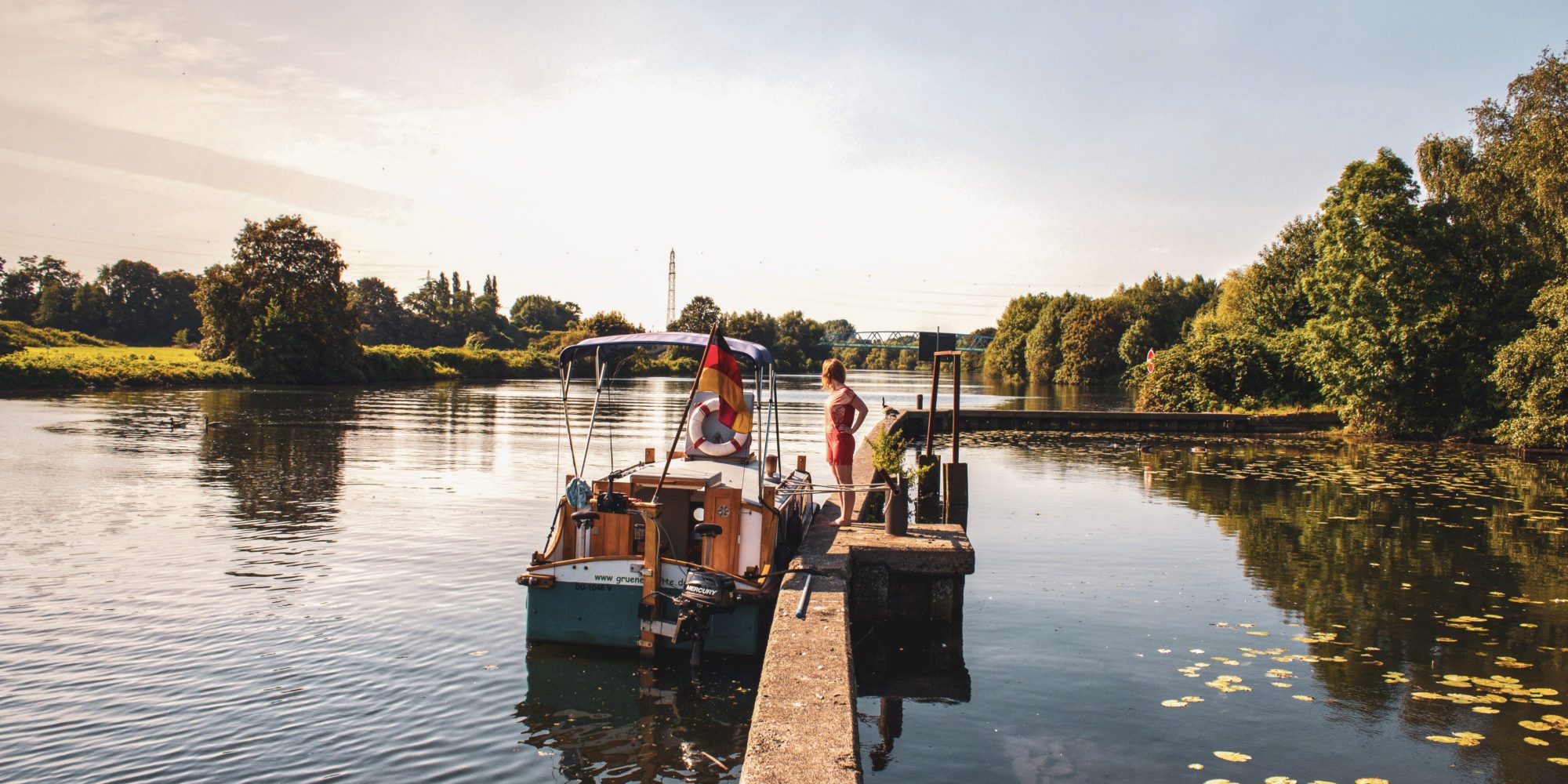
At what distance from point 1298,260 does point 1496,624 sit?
47.0 m

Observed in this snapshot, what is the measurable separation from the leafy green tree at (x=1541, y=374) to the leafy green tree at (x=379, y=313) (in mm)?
119596

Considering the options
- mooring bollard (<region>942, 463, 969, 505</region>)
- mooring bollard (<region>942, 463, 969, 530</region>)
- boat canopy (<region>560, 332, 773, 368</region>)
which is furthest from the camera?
mooring bollard (<region>942, 463, 969, 505</region>)

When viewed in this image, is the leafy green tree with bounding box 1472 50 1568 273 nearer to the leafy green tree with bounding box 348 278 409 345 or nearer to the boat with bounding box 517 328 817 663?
the boat with bounding box 517 328 817 663

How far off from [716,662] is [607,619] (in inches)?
43.3

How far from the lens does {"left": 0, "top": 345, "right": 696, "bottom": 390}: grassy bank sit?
56.8 meters

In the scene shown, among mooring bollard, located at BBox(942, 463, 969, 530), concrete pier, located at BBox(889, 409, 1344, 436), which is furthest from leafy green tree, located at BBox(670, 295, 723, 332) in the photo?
mooring bollard, located at BBox(942, 463, 969, 530)

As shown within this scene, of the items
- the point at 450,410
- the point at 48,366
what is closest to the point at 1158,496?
the point at 450,410

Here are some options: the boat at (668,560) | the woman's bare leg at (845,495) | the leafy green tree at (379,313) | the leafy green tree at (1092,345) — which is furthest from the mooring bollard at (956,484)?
the leafy green tree at (379,313)

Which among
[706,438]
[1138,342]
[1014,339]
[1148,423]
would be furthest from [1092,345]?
[706,438]

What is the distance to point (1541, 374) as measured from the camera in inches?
1220

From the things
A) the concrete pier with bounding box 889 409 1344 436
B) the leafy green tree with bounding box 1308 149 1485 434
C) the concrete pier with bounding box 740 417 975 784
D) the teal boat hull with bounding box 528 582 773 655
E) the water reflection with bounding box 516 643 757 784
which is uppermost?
the leafy green tree with bounding box 1308 149 1485 434

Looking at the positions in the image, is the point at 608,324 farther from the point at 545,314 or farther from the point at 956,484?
the point at 956,484

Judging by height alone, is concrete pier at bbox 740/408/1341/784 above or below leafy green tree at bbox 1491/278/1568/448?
below

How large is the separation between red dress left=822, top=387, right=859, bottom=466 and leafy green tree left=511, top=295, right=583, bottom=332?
165193mm
